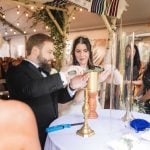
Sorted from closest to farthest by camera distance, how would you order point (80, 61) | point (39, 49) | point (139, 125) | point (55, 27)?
point (139, 125) < point (39, 49) < point (80, 61) < point (55, 27)

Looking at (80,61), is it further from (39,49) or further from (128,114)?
(128,114)

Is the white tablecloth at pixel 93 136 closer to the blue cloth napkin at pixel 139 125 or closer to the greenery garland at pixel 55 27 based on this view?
the blue cloth napkin at pixel 139 125

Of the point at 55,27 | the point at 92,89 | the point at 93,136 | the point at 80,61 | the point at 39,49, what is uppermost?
the point at 55,27

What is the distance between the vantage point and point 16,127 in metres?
0.94

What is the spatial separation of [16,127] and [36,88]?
1.17 meters

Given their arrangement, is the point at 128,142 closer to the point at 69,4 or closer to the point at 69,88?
the point at 69,88

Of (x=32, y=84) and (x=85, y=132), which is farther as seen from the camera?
(x=32, y=84)

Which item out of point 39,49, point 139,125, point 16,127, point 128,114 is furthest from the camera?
point 39,49

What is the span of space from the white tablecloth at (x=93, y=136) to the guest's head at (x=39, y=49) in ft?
1.85

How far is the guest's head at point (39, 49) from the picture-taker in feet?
7.80

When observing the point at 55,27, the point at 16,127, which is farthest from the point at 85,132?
the point at 55,27

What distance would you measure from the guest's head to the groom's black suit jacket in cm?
9

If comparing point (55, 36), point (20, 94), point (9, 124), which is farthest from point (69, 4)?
point (9, 124)

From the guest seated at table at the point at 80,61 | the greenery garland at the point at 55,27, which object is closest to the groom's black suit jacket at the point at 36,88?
the guest seated at table at the point at 80,61
